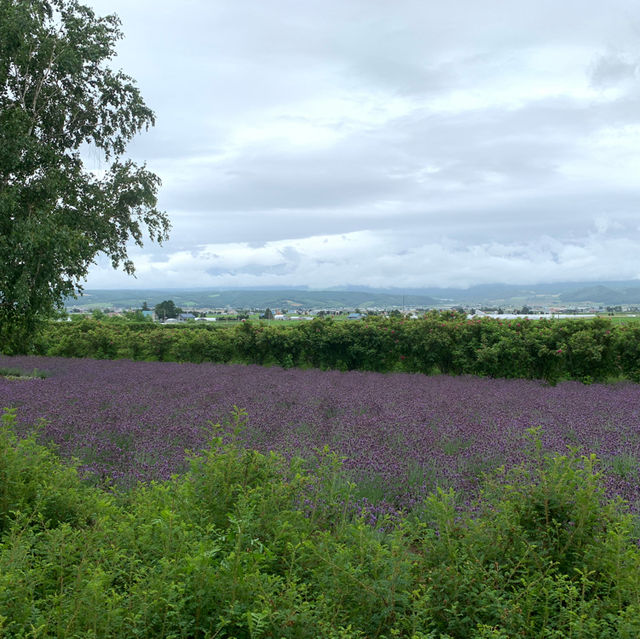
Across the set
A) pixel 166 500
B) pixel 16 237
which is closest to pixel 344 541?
pixel 166 500

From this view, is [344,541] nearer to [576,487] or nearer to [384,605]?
[384,605]

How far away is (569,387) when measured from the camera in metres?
9.48

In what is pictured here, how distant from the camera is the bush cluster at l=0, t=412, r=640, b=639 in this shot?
2.08 meters

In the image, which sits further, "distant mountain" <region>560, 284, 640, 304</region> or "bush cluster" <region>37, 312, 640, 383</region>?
"distant mountain" <region>560, 284, 640, 304</region>

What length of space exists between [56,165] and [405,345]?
1134 cm

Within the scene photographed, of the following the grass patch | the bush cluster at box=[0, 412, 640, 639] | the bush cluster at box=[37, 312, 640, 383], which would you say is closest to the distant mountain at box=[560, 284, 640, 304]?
the bush cluster at box=[37, 312, 640, 383]

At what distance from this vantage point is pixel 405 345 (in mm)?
13797

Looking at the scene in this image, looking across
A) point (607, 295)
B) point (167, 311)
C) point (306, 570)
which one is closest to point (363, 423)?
point (306, 570)

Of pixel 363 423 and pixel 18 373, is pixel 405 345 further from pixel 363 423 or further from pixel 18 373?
pixel 18 373

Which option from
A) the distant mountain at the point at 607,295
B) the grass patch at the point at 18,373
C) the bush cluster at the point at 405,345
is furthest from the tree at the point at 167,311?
the distant mountain at the point at 607,295

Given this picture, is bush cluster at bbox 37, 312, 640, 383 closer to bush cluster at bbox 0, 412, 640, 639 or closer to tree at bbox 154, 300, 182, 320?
bush cluster at bbox 0, 412, 640, 639

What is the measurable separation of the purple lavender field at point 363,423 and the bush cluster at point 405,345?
74.6 inches

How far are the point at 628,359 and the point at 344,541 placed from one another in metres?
10.7

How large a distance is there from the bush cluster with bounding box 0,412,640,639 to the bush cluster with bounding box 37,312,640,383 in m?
9.41
